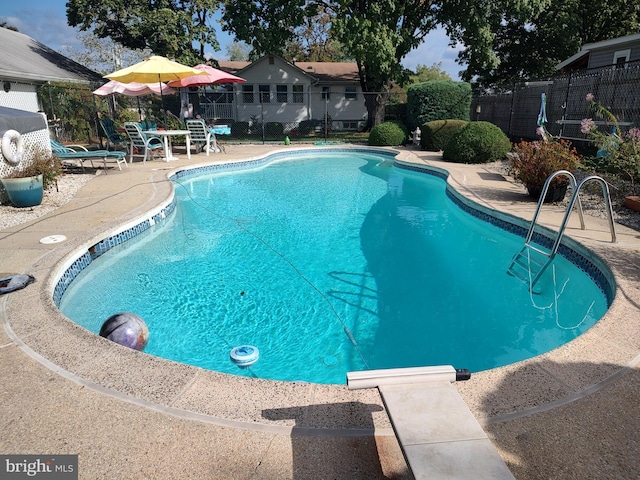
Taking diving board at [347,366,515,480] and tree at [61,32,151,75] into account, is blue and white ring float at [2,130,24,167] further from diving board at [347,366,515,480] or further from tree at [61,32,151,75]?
tree at [61,32,151,75]

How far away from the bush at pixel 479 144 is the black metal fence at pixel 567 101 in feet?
6.54

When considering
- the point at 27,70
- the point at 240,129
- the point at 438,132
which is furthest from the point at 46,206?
the point at 240,129

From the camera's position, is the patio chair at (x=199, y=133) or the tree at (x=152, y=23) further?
the tree at (x=152, y=23)

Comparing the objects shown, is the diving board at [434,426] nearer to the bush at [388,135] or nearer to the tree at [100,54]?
the bush at [388,135]

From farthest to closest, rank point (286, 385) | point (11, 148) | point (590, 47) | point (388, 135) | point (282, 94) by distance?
1. point (282, 94)
2. point (590, 47)
3. point (388, 135)
4. point (11, 148)
5. point (286, 385)

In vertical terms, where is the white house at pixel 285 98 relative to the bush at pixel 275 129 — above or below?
above

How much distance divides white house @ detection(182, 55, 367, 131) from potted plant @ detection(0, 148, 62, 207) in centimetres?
1738

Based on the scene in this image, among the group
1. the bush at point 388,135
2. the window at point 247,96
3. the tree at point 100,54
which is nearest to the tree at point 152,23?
the window at point 247,96

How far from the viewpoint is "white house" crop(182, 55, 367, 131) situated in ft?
82.2

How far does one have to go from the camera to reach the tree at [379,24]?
57.1 ft

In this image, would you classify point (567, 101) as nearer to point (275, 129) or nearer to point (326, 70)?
point (275, 129)

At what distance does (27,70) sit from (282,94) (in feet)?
45.9

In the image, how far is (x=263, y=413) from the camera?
239 centimetres

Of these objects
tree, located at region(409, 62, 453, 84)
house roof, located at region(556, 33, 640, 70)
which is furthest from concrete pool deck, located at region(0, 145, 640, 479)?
tree, located at region(409, 62, 453, 84)
